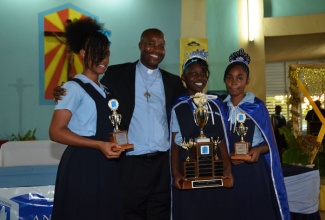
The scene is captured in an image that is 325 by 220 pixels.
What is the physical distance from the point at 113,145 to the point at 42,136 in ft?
13.0

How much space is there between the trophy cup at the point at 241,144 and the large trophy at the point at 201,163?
0.43 ft

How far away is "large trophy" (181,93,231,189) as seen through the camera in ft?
8.37

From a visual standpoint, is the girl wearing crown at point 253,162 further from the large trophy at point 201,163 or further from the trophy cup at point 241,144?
the large trophy at point 201,163

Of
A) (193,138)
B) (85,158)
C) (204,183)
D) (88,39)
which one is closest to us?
(85,158)

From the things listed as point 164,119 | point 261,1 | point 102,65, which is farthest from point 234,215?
point 261,1

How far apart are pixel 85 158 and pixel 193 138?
861 millimetres

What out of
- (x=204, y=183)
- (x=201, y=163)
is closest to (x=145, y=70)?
(x=201, y=163)

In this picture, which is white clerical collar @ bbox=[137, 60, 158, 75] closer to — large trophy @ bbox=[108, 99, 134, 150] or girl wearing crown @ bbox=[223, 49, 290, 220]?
girl wearing crown @ bbox=[223, 49, 290, 220]

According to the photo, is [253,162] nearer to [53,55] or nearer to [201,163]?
[201,163]

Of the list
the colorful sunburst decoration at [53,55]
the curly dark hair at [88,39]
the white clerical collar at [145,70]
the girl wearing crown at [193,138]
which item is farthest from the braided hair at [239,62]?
the colorful sunburst decoration at [53,55]

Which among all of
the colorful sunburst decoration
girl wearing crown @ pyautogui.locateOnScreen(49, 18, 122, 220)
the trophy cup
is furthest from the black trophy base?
the colorful sunburst decoration

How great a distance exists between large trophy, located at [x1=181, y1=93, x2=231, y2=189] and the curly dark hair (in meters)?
0.72

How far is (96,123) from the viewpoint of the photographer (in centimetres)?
213

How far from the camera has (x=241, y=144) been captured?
2623 mm
